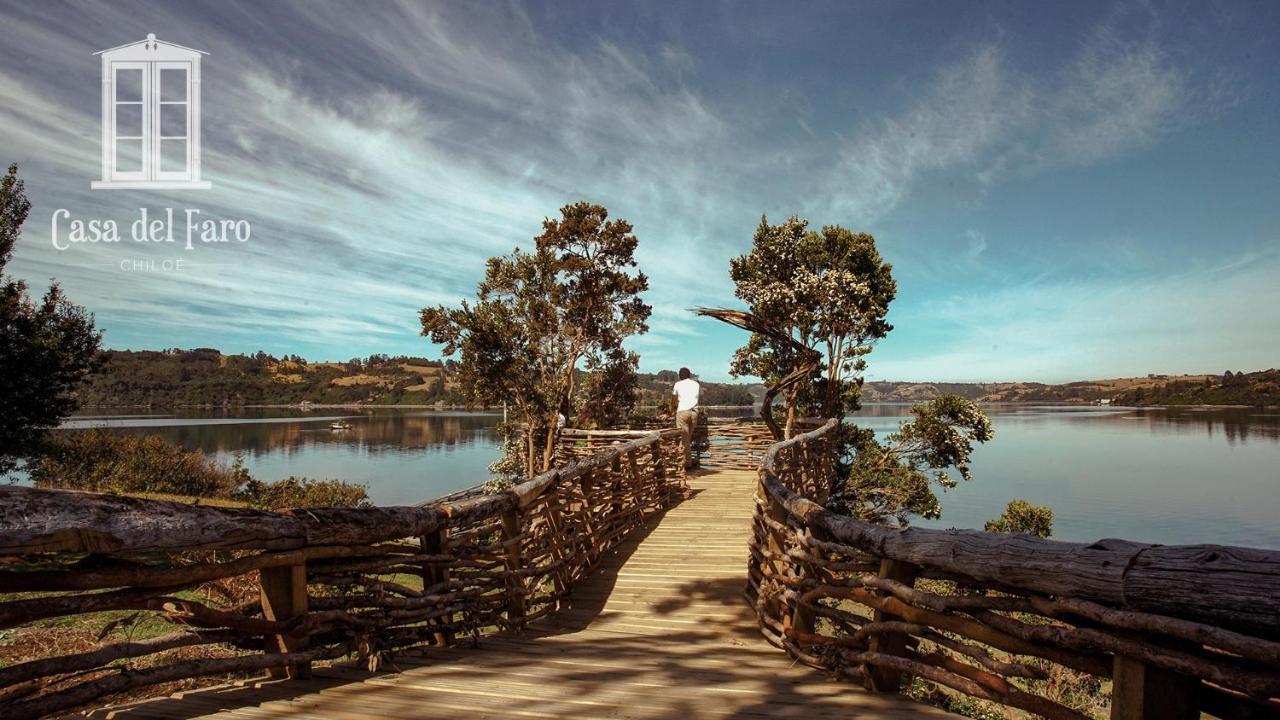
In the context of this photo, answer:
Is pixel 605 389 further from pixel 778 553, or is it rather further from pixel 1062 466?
pixel 1062 466

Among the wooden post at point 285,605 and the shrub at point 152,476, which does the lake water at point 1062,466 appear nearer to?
the shrub at point 152,476

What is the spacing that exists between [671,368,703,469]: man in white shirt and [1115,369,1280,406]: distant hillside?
103547mm

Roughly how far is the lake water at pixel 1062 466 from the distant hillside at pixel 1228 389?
250 centimetres

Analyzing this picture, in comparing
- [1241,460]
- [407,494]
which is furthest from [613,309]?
[1241,460]

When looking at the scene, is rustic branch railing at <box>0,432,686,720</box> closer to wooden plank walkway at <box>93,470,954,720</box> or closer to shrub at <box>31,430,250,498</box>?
wooden plank walkway at <box>93,470,954,720</box>

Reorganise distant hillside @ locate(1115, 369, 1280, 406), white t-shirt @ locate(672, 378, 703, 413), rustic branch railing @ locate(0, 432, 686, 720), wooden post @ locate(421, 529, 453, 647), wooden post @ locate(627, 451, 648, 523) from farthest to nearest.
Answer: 1. distant hillside @ locate(1115, 369, 1280, 406)
2. white t-shirt @ locate(672, 378, 703, 413)
3. wooden post @ locate(627, 451, 648, 523)
4. wooden post @ locate(421, 529, 453, 647)
5. rustic branch railing @ locate(0, 432, 686, 720)

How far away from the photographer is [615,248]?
17.6 metres

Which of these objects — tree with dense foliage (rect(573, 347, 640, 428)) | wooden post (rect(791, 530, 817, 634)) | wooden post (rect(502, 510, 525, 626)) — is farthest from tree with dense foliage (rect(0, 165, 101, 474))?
wooden post (rect(791, 530, 817, 634))

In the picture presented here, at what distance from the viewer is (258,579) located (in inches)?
99.2

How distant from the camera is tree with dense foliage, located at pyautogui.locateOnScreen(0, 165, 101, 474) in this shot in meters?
11.7

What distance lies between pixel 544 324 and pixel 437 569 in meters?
14.1

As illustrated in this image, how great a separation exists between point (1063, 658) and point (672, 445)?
7407mm

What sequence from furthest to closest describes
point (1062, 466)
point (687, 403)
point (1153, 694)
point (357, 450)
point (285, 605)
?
point (1062, 466) < point (357, 450) < point (687, 403) < point (285, 605) < point (1153, 694)

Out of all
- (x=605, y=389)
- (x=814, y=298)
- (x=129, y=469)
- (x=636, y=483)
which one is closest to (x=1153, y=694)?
(x=636, y=483)
